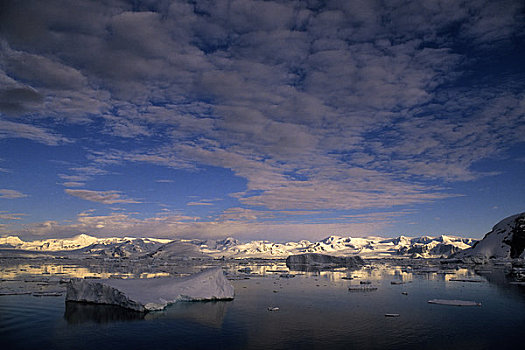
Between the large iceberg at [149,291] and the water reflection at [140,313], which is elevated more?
the large iceberg at [149,291]

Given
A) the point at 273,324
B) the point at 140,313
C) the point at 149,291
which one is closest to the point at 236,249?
the point at 149,291

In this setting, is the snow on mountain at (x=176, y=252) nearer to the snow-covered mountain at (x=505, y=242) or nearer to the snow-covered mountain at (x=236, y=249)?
the snow-covered mountain at (x=236, y=249)

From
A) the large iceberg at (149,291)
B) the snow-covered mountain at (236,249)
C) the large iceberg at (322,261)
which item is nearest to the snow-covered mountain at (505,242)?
the large iceberg at (322,261)

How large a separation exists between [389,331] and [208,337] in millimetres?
6811

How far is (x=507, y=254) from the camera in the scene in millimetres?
66500

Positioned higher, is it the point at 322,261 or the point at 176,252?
the point at 176,252

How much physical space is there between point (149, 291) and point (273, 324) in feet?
25.0

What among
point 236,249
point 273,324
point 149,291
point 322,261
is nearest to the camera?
point 273,324

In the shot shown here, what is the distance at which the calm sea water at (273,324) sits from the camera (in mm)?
11594

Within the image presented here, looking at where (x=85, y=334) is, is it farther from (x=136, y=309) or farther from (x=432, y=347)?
(x=432, y=347)

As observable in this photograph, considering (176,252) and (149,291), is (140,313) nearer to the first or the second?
(149,291)

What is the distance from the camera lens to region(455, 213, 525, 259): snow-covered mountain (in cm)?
6556

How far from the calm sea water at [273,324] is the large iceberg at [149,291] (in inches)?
23.1

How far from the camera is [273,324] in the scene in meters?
14.4
